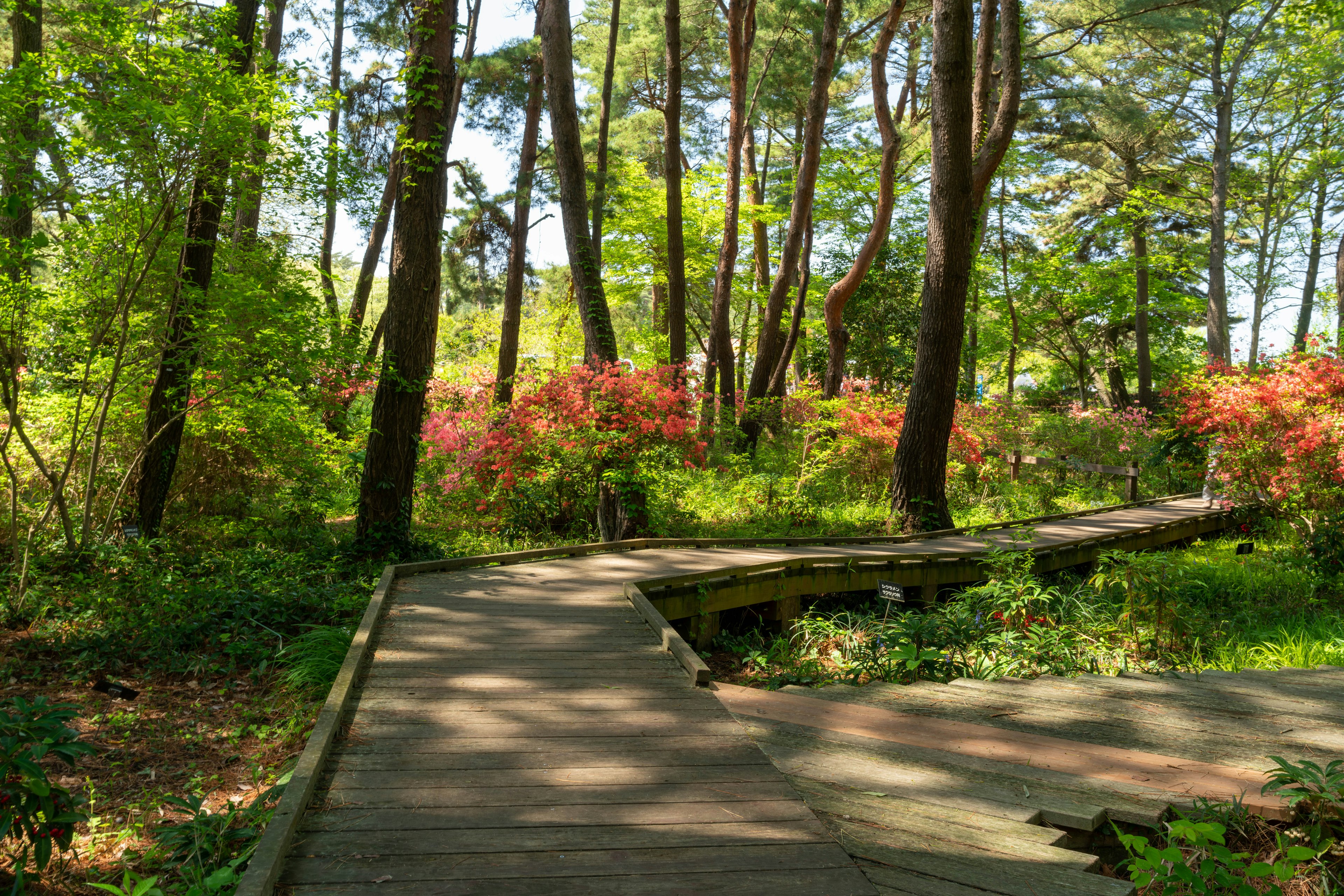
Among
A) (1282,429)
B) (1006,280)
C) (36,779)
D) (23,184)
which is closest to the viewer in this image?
(36,779)

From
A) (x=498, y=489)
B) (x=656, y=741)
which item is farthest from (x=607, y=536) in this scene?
(x=656, y=741)

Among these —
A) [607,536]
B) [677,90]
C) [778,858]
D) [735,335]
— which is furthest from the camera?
[735,335]

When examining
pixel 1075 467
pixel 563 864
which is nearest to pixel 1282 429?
pixel 1075 467

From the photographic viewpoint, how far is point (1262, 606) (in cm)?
783

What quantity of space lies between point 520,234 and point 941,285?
10162 mm

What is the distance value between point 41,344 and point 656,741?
22.8ft

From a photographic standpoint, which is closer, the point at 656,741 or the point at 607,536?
the point at 656,741

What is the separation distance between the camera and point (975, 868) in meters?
2.46

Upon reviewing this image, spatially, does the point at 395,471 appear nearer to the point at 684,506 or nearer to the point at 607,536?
the point at 607,536

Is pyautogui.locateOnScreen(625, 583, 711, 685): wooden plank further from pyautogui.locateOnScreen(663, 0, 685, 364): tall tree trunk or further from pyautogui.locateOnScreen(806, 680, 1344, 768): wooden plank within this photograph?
pyautogui.locateOnScreen(663, 0, 685, 364): tall tree trunk

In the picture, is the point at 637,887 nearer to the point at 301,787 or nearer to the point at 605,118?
the point at 301,787

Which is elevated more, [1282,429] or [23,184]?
[23,184]

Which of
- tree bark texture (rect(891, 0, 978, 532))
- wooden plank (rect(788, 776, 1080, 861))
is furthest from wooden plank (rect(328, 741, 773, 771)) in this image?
tree bark texture (rect(891, 0, 978, 532))

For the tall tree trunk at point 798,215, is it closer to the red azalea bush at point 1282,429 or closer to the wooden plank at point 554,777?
the red azalea bush at point 1282,429
